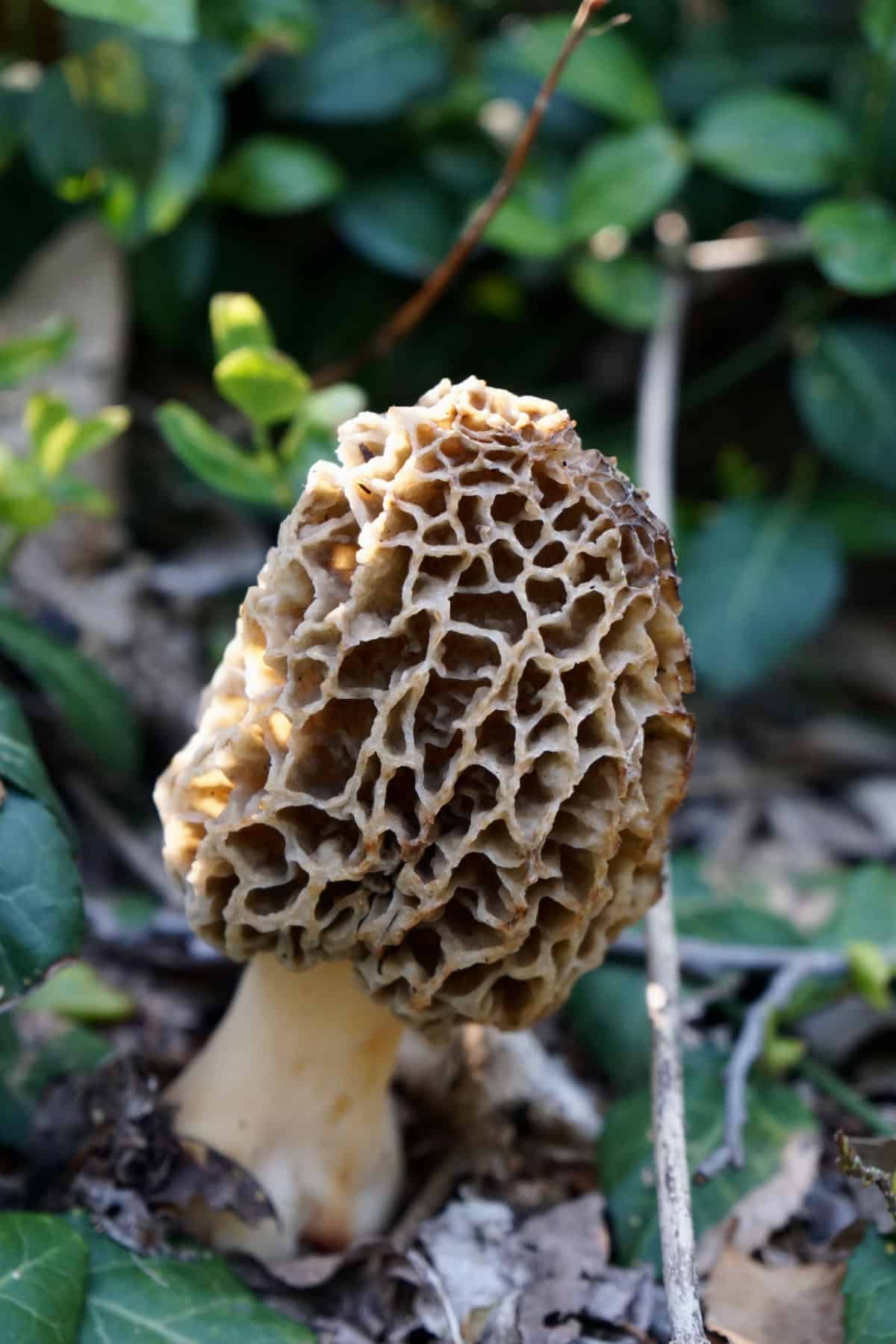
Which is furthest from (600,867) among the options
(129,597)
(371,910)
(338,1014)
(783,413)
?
(783,413)

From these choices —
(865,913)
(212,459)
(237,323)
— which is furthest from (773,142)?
(865,913)

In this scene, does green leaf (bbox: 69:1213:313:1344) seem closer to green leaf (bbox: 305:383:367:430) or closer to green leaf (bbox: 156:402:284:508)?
green leaf (bbox: 156:402:284:508)

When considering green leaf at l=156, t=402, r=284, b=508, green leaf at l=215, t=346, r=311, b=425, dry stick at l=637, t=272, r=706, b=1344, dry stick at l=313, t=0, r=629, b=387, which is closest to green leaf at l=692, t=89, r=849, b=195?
dry stick at l=313, t=0, r=629, b=387

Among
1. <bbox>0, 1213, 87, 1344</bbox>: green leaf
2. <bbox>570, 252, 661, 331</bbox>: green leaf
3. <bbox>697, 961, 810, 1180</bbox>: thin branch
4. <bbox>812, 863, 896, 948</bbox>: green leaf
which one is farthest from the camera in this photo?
<bbox>570, 252, 661, 331</bbox>: green leaf

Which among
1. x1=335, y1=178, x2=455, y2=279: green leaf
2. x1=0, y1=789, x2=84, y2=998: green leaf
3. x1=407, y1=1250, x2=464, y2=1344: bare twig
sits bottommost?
x1=407, y1=1250, x2=464, y2=1344: bare twig

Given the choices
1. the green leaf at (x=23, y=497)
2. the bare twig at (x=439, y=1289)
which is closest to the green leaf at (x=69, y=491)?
the green leaf at (x=23, y=497)

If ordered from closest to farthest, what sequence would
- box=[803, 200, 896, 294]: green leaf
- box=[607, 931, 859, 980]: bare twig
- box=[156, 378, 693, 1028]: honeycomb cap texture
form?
box=[156, 378, 693, 1028]: honeycomb cap texture, box=[607, 931, 859, 980]: bare twig, box=[803, 200, 896, 294]: green leaf
